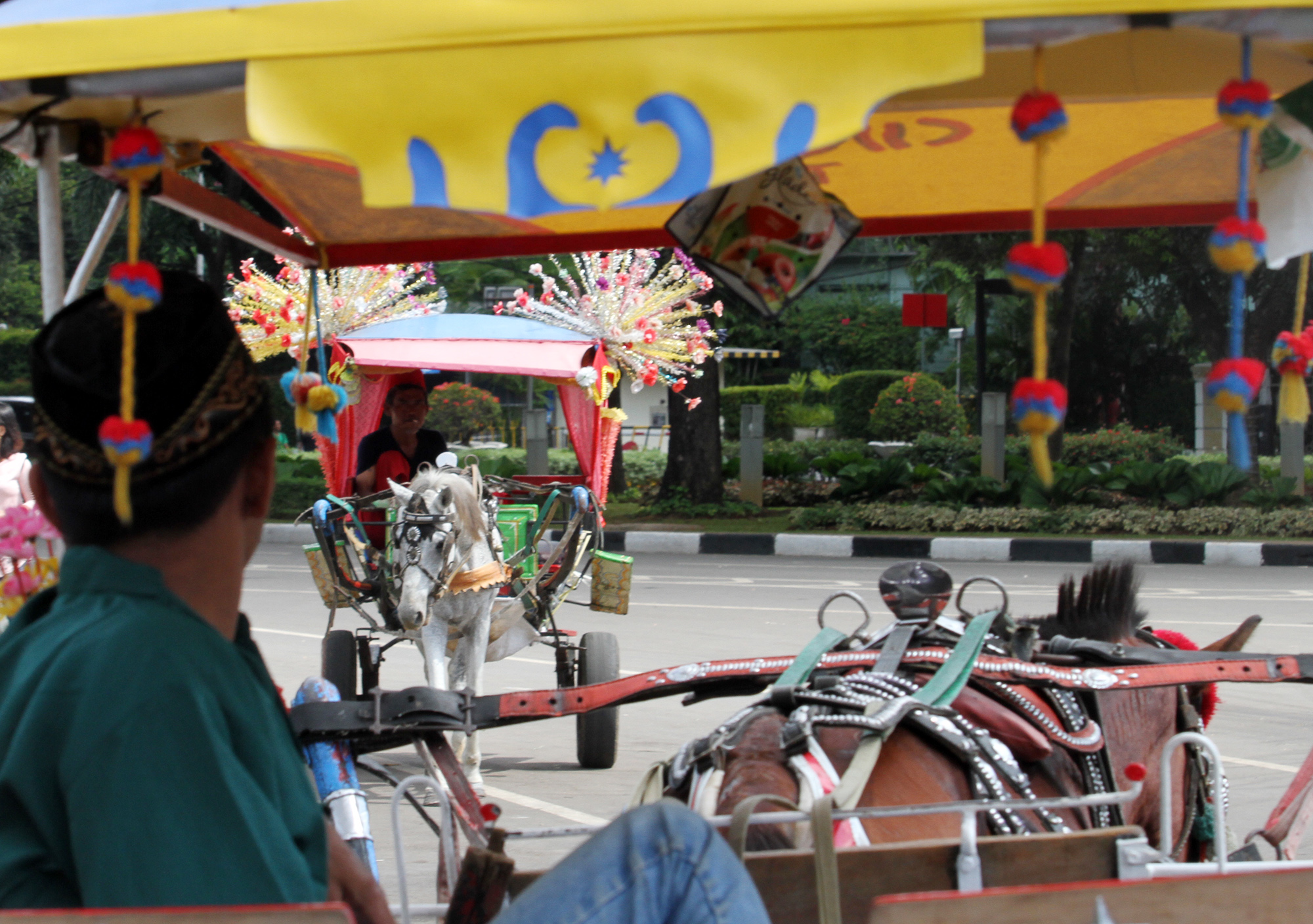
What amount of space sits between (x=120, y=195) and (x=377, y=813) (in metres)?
3.67

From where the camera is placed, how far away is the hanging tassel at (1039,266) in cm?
167

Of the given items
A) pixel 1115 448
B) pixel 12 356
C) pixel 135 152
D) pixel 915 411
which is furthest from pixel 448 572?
pixel 12 356

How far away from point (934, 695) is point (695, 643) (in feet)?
20.4

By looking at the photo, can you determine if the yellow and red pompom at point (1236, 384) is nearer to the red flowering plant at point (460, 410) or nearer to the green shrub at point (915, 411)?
the green shrub at point (915, 411)

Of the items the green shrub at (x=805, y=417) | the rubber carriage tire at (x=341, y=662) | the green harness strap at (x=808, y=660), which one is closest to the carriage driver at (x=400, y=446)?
the rubber carriage tire at (x=341, y=662)

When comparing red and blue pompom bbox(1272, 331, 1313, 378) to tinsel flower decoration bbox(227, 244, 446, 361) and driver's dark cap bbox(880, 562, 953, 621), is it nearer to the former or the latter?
driver's dark cap bbox(880, 562, 953, 621)

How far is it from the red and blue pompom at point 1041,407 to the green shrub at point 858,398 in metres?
26.9

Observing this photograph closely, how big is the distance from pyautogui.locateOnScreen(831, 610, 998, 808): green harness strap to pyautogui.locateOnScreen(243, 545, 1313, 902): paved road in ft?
7.65

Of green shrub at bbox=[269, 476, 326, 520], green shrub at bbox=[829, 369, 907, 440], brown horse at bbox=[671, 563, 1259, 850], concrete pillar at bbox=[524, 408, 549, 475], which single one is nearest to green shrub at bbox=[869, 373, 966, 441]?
green shrub at bbox=[829, 369, 907, 440]

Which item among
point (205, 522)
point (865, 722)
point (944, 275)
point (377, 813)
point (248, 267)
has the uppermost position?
point (944, 275)

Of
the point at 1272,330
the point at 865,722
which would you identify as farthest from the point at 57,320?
the point at 1272,330

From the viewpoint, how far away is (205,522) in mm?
1566

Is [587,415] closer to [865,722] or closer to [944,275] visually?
[865,722]

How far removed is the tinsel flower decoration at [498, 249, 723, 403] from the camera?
7.11 metres
